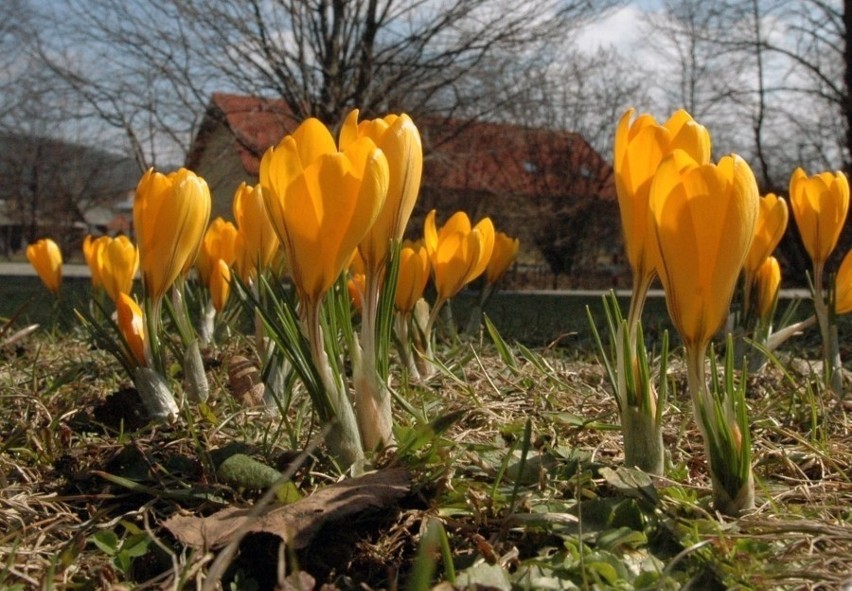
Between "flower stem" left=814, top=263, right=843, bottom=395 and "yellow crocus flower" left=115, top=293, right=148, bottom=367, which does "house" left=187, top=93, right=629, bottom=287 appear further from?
"yellow crocus flower" left=115, top=293, right=148, bottom=367

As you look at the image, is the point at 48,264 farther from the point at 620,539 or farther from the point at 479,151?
the point at 479,151

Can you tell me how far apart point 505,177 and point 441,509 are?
14428mm

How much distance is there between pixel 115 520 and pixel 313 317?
325 millimetres

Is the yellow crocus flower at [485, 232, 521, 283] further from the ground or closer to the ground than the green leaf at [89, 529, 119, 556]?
further from the ground

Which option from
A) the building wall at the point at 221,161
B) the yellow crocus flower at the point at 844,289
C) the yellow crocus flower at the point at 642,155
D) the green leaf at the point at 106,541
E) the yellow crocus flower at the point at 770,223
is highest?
the building wall at the point at 221,161

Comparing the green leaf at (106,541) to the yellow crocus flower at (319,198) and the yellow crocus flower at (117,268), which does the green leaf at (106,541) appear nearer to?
the yellow crocus flower at (319,198)

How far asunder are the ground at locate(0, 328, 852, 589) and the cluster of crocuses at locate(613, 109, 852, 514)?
2.5 inches

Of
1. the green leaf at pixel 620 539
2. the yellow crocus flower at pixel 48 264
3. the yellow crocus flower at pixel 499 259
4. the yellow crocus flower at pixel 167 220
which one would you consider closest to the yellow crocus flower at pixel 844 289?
the green leaf at pixel 620 539

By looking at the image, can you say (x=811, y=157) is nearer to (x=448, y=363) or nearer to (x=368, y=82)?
(x=368, y=82)

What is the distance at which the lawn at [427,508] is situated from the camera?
0.82 meters

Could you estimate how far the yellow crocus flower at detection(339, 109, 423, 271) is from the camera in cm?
98

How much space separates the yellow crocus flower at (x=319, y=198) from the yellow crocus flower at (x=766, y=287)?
123cm

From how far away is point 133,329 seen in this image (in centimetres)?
136

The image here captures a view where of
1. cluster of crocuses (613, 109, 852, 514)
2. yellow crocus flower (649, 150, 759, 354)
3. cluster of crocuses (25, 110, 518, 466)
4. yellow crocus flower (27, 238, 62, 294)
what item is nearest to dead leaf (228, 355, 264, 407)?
cluster of crocuses (25, 110, 518, 466)
